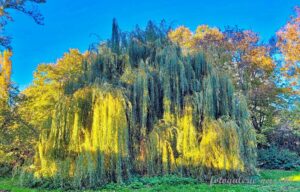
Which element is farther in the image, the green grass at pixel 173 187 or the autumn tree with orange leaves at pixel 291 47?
the autumn tree with orange leaves at pixel 291 47

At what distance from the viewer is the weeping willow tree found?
9.98m

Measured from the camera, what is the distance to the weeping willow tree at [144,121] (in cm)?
998

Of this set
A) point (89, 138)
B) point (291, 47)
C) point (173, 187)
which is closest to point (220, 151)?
point (173, 187)

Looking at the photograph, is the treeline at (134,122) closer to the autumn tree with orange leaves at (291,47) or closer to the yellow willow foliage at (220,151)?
the yellow willow foliage at (220,151)

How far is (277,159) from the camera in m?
20.8

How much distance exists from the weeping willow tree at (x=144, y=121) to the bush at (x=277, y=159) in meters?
9.49

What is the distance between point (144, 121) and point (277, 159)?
13.1m

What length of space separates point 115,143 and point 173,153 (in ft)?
7.76

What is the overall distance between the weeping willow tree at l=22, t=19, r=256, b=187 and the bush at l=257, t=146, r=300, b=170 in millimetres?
9492

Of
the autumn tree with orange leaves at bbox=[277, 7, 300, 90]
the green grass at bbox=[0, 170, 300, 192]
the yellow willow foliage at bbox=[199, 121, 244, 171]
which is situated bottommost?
the green grass at bbox=[0, 170, 300, 192]

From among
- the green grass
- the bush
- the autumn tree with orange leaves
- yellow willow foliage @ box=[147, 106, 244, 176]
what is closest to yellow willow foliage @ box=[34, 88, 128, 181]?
the green grass

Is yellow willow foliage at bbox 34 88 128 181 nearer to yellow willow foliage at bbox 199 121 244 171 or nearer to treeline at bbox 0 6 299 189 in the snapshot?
treeline at bbox 0 6 299 189

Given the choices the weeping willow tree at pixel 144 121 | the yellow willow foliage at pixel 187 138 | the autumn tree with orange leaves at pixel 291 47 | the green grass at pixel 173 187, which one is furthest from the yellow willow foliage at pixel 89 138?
the autumn tree with orange leaves at pixel 291 47

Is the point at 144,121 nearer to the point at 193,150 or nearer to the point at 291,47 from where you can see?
the point at 193,150
